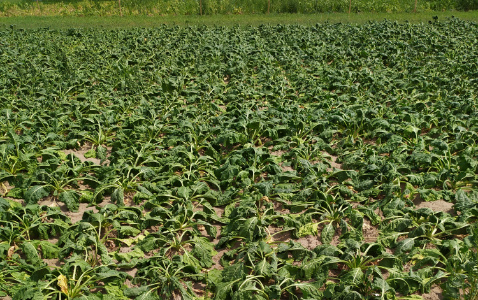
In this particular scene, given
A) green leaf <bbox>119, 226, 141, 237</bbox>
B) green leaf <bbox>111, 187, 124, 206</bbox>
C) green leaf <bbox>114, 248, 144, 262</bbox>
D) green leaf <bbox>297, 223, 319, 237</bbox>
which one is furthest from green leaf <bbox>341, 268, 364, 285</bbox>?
green leaf <bbox>111, 187, 124, 206</bbox>

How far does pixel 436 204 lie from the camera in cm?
680

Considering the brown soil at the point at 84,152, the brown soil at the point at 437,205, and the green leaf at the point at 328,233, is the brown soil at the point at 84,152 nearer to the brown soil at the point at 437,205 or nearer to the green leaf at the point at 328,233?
the green leaf at the point at 328,233

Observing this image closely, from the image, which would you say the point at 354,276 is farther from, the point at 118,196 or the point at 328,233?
the point at 118,196

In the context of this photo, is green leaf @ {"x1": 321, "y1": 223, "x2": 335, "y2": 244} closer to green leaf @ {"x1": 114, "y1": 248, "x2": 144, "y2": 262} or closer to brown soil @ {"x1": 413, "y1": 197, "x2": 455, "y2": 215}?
brown soil @ {"x1": 413, "y1": 197, "x2": 455, "y2": 215}

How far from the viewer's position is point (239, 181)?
7.45 m

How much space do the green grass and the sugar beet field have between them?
8.69 m

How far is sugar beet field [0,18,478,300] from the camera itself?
5.26 m

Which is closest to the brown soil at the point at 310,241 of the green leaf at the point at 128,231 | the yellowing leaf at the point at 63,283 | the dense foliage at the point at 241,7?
the green leaf at the point at 128,231

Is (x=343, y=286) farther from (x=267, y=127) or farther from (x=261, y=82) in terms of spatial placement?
(x=261, y=82)

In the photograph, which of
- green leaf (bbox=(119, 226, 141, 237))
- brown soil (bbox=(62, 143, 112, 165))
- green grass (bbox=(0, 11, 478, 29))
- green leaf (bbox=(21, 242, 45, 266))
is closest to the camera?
green leaf (bbox=(21, 242, 45, 266))

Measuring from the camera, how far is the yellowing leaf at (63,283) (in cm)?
497

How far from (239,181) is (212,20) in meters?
17.0

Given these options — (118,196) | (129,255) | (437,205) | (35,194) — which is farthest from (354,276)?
(35,194)

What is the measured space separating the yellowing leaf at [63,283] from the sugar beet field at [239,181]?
0.01 metres
